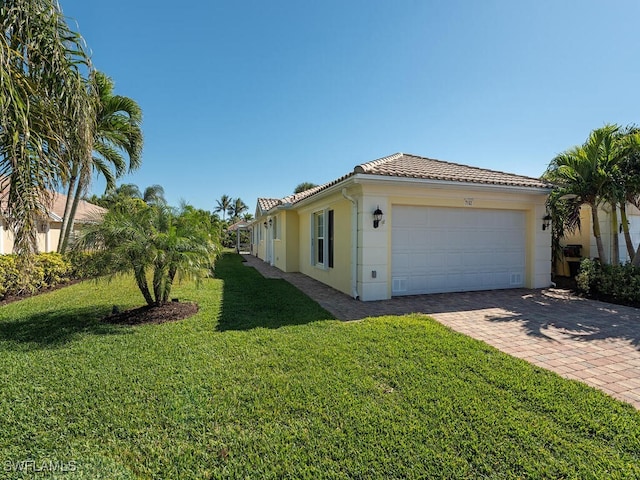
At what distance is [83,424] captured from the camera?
3264 millimetres

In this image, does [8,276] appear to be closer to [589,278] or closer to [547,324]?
[547,324]

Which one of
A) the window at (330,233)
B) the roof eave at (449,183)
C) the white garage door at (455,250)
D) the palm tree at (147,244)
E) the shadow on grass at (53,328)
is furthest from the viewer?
the window at (330,233)

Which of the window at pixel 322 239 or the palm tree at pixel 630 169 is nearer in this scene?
the palm tree at pixel 630 169

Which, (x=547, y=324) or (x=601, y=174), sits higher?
(x=601, y=174)

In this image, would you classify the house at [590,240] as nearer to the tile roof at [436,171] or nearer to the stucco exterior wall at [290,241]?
the tile roof at [436,171]

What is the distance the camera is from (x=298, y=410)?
11.5 ft

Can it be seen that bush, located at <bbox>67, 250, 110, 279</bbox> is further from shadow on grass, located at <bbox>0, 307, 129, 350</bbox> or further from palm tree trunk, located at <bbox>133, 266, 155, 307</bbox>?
shadow on grass, located at <bbox>0, 307, 129, 350</bbox>

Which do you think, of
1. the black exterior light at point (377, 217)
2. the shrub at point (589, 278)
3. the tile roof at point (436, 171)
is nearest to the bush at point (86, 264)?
the tile roof at point (436, 171)

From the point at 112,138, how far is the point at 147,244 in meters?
10.3

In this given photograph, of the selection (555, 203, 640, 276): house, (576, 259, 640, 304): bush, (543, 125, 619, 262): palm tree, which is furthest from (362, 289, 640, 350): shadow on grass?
(555, 203, 640, 276): house

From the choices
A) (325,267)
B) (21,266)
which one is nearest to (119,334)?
(21,266)

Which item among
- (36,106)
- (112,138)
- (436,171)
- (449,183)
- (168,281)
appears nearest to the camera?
(36,106)

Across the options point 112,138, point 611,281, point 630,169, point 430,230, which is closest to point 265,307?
point 430,230

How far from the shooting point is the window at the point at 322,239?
1204 centimetres
